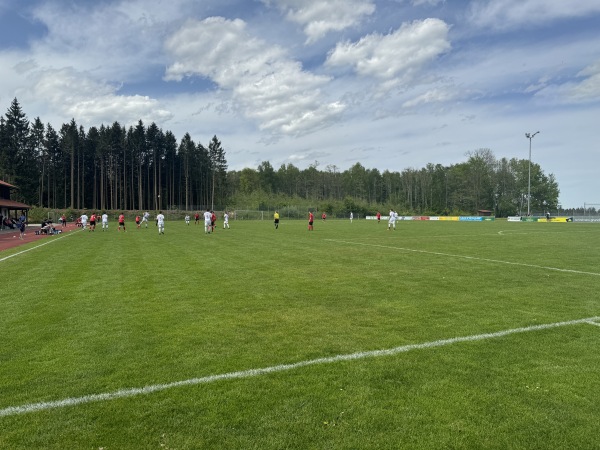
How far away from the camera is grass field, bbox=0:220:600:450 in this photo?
136 inches

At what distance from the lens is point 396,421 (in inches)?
142

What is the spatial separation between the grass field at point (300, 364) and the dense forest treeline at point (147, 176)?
254 feet

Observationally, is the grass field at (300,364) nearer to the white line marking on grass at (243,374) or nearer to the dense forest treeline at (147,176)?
the white line marking on grass at (243,374)

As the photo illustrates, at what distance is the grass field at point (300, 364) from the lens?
11.3 feet

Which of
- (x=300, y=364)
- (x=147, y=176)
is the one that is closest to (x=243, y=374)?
(x=300, y=364)

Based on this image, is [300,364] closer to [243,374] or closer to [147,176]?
[243,374]

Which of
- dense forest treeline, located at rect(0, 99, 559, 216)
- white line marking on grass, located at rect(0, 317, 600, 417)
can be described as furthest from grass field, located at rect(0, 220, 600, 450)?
dense forest treeline, located at rect(0, 99, 559, 216)

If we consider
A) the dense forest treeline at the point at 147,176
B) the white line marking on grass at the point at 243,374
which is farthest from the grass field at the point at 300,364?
the dense forest treeline at the point at 147,176

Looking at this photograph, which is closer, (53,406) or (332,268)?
(53,406)

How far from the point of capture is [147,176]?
92.0 meters

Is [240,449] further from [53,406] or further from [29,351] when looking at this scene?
[29,351]

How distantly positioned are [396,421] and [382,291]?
5828 millimetres

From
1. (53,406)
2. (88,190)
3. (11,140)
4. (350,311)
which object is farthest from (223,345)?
A: (88,190)

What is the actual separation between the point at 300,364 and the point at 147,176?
94417 mm
